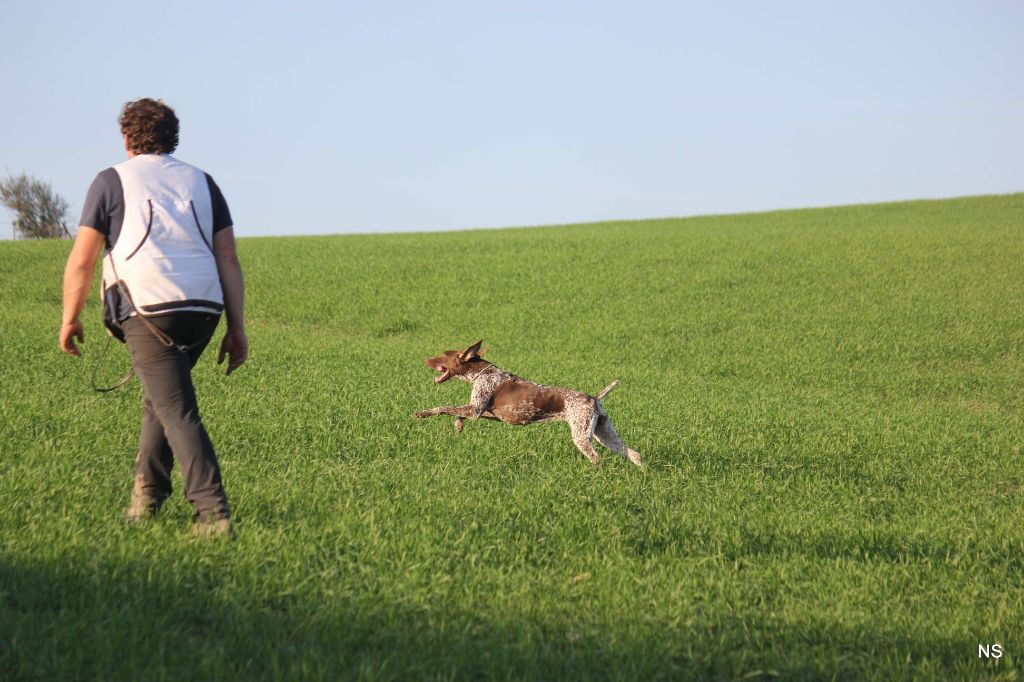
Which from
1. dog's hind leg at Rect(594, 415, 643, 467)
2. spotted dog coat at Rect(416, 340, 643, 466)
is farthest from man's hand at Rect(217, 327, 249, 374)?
dog's hind leg at Rect(594, 415, 643, 467)

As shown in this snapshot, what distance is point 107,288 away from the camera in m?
5.50

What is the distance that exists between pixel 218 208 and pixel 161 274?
2.05 feet

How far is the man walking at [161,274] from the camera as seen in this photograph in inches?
212

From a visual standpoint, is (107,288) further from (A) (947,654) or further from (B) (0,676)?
(A) (947,654)

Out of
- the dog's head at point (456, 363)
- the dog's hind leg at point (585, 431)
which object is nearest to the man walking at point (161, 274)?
the dog's head at point (456, 363)

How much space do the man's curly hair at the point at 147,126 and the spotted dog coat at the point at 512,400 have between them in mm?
2915

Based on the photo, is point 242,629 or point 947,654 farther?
point 947,654

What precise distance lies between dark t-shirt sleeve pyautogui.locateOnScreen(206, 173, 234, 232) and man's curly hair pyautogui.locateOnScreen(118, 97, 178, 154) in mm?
332

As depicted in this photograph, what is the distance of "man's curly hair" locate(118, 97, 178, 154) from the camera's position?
5652mm

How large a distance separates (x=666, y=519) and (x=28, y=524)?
4162 millimetres

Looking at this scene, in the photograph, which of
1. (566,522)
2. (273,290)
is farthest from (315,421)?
(273,290)

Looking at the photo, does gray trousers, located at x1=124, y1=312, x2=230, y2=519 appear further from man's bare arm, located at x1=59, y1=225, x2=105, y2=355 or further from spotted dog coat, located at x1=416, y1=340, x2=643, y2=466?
spotted dog coat, located at x1=416, y1=340, x2=643, y2=466

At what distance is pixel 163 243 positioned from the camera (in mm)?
5406

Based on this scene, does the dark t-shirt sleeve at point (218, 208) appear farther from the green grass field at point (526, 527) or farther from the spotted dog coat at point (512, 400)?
the spotted dog coat at point (512, 400)
